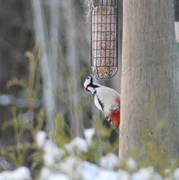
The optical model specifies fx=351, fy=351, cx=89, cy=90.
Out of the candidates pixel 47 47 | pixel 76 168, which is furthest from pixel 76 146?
pixel 47 47

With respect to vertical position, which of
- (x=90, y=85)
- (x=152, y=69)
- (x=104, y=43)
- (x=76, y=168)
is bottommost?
(x=76, y=168)

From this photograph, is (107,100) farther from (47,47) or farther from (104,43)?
(47,47)

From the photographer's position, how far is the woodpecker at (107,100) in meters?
3.14

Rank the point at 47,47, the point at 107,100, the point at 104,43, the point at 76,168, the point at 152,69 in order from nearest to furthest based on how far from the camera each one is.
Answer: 1. the point at 76,168
2. the point at 152,69
3. the point at 104,43
4. the point at 107,100
5. the point at 47,47

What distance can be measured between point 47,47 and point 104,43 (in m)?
5.17

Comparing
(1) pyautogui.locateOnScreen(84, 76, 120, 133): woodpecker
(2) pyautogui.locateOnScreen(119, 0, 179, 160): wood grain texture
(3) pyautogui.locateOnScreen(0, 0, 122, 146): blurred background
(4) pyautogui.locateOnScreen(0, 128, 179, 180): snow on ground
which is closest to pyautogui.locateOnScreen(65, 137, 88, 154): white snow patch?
(4) pyautogui.locateOnScreen(0, 128, 179, 180): snow on ground

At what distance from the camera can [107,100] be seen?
316 cm

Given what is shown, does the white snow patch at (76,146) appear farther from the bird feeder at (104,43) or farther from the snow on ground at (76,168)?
the bird feeder at (104,43)

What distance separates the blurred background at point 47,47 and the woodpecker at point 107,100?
374 cm

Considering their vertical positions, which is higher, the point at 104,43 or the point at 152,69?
the point at 104,43

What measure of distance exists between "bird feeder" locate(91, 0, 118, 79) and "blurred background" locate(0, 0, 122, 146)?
400 centimetres

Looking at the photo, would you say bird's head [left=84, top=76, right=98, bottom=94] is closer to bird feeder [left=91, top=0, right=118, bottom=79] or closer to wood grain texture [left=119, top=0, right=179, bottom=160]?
bird feeder [left=91, top=0, right=118, bottom=79]

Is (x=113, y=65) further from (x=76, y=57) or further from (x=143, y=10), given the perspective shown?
(x=76, y=57)

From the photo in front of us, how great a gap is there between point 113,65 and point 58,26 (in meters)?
5.95
